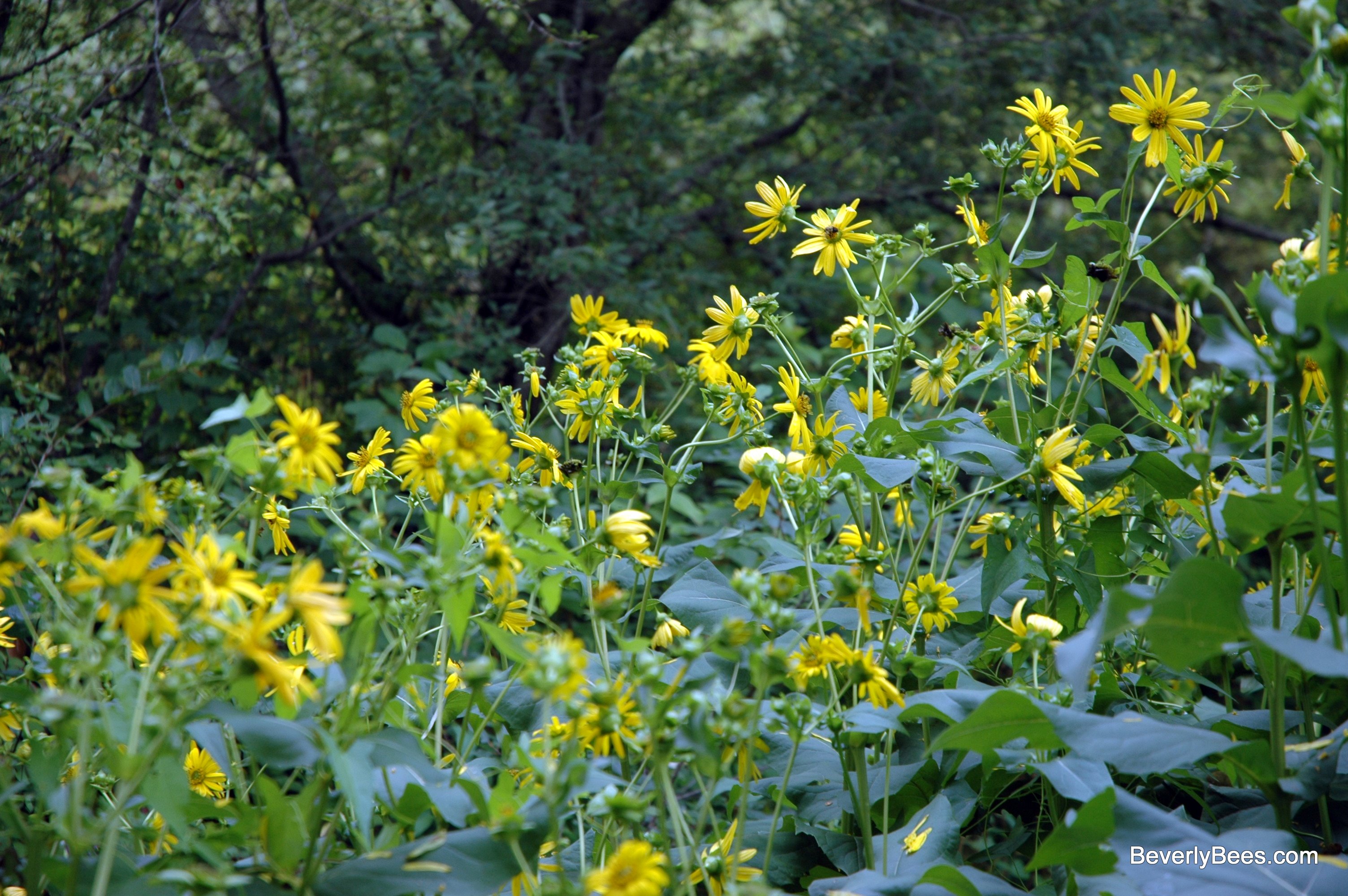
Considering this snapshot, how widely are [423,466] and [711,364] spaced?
1.32 ft

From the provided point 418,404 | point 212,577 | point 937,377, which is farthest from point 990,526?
point 212,577

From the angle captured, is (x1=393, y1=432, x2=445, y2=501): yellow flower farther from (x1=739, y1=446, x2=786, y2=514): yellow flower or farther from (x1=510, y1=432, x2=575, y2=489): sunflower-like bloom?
(x1=739, y1=446, x2=786, y2=514): yellow flower

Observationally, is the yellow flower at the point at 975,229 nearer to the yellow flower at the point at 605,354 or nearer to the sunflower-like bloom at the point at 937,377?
the sunflower-like bloom at the point at 937,377

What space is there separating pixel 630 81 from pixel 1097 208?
2.70 meters

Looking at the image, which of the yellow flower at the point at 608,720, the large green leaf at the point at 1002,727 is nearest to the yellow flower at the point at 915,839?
the large green leaf at the point at 1002,727

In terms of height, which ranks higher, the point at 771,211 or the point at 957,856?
the point at 771,211

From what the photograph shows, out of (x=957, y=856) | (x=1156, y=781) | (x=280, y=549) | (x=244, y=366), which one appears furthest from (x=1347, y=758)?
(x=244, y=366)

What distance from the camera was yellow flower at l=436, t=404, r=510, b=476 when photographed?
774 millimetres

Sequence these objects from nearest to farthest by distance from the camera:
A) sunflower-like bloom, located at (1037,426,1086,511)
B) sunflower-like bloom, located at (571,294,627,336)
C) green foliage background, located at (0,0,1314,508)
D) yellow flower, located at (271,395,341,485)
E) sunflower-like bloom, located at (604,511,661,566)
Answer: yellow flower, located at (271,395,341,485) < sunflower-like bloom, located at (604,511,661,566) < sunflower-like bloom, located at (1037,426,1086,511) < sunflower-like bloom, located at (571,294,627,336) < green foliage background, located at (0,0,1314,508)

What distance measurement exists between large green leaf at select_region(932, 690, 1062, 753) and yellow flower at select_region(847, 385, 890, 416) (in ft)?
1.64

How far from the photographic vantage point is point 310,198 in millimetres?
3053

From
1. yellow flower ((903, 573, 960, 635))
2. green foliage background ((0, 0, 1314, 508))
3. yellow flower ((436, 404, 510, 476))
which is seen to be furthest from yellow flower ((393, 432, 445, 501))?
green foliage background ((0, 0, 1314, 508))

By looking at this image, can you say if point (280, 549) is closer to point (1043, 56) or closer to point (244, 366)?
point (244, 366)

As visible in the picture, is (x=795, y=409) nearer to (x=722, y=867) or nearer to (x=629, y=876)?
(x=722, y=867)
